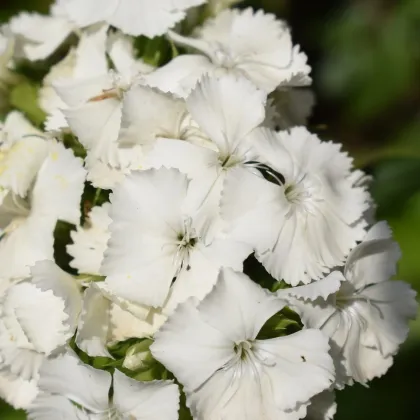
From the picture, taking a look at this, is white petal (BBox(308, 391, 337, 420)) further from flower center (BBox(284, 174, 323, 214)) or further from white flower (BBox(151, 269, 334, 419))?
flower center (BBox(284, 174, 323, 214))

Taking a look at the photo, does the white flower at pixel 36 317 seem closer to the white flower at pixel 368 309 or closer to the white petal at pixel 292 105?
the white flower at pixel 368 309

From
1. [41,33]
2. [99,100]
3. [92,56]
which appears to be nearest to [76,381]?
[99,100]

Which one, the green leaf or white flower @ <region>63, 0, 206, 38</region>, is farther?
the green leaf

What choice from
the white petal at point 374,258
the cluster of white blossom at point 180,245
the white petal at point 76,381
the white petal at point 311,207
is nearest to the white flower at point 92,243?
the cluster of white blossom at point 180,245


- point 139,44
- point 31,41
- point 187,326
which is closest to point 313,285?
point 187,326

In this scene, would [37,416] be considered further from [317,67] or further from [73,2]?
[317,67]

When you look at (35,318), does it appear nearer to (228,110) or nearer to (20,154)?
(20,154)

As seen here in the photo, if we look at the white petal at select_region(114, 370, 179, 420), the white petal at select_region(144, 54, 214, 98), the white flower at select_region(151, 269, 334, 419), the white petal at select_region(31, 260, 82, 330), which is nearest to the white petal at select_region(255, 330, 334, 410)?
the white flower at select_region(151, 269, 334, 419)
